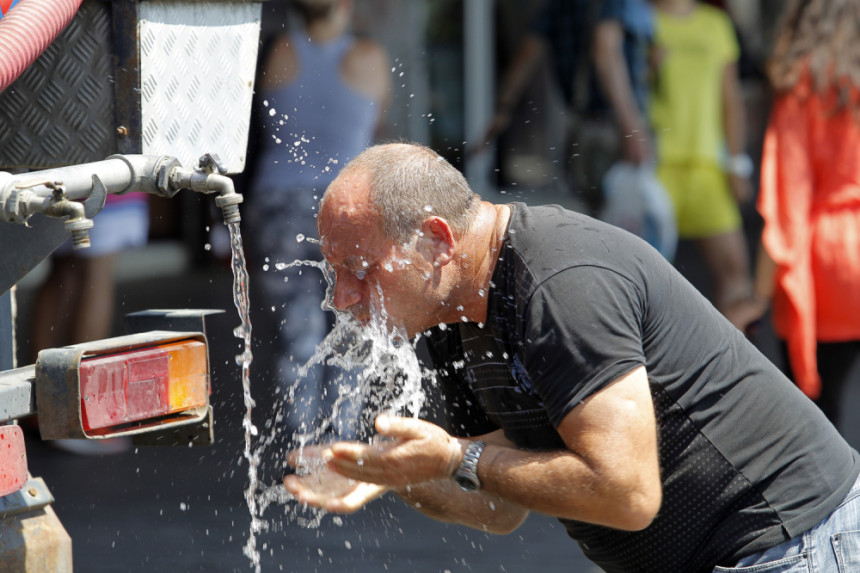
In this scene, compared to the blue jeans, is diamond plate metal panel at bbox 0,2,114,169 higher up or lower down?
higher up

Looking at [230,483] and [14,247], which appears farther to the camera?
[230,483]

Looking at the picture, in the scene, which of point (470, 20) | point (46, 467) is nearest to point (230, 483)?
point (46, 467)

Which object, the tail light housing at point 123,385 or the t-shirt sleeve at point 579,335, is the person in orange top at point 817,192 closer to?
the t-shirt sleeve at point 579,335

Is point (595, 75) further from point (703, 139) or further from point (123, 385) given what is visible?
point (123, 385)

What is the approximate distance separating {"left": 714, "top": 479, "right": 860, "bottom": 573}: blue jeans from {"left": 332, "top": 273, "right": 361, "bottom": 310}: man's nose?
93cm

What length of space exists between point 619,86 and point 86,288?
2759mm

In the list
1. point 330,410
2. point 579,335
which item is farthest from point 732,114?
point 579,335

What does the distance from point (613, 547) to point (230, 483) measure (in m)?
2.78

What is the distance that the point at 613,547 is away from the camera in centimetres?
258

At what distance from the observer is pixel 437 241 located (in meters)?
2.40

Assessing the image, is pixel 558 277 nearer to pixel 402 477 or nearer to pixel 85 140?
pixel 402 477

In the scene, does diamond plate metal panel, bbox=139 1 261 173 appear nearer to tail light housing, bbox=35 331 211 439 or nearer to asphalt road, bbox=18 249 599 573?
tail light housing, bbox=35 331 211 439

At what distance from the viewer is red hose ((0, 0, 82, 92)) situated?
246 centimetres

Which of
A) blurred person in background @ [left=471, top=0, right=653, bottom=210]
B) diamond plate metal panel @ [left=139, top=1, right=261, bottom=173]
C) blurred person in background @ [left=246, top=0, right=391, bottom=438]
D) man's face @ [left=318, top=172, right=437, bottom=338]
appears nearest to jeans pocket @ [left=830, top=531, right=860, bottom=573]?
man's face @ [left=318, top=172, right=437, bottom=338]
